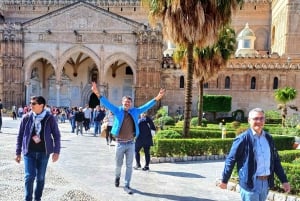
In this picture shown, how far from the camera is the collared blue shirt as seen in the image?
4340mm

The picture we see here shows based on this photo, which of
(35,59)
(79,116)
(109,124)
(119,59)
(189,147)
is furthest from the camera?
(35,59)

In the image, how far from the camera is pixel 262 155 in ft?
14.3

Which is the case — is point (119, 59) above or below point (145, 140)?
above

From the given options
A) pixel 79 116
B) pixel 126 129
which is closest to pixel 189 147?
pixel 126 129

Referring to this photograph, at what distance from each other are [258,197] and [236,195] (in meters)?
3.37

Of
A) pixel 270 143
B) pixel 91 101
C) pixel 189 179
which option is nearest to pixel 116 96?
pixel 91 101

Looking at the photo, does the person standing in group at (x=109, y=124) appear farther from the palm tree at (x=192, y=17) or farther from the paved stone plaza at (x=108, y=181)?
the palm tree at (x=192, y=17)

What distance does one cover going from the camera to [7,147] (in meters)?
13.2

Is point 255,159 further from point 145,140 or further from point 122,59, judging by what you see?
point 122,59

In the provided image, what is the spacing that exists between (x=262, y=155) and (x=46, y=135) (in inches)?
134

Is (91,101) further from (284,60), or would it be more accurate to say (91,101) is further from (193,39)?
(193,39)

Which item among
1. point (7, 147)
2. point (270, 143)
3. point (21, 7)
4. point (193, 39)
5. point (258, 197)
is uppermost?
point (21, 7)

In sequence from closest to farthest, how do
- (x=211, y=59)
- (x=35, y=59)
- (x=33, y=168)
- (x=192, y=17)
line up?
(x=33, y=168)
(x=192, y=17)
(x=211, y=59)
(x=35, y=59)

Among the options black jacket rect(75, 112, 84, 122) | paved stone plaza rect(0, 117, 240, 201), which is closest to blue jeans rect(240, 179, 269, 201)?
paved stone plaza rect(0, 117, 240, 201)
